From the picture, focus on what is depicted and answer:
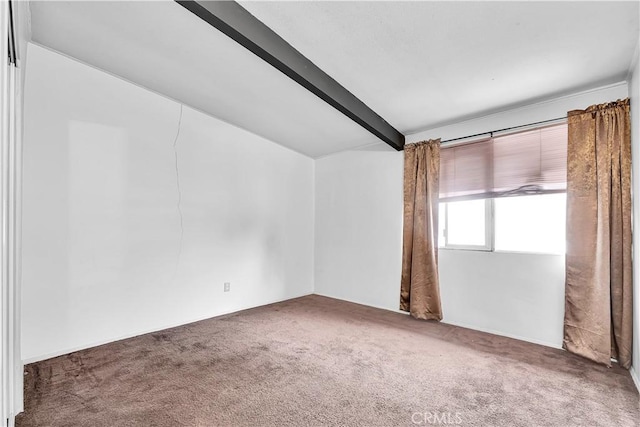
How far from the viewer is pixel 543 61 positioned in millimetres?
2219

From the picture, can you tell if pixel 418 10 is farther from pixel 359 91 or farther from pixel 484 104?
pixel 484 104

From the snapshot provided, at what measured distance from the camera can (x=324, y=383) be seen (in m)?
2.08

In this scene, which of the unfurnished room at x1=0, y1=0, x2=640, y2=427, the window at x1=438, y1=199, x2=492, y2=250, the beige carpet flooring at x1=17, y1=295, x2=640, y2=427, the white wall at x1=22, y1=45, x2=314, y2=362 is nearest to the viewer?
the beige carpet flooring at x1=17, y1=295, x2=640, y2=427

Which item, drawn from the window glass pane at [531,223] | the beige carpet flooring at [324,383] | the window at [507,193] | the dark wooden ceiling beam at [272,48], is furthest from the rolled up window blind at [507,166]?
the beige carpet flooring at [324,383]

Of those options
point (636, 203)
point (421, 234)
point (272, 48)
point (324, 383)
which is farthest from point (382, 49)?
point (324, 383)

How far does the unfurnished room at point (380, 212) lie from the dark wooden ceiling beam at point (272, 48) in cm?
2

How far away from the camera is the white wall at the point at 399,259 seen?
2.76 metres

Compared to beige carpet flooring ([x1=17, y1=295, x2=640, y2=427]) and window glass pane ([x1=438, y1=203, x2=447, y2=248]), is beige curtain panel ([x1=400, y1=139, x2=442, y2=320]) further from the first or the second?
beige carpet flooring ([x1=17, y1=295, x2=640, y2=427])

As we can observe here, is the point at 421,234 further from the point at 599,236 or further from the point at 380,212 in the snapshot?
the point at 599,236

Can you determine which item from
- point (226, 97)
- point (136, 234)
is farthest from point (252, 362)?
point (226, 97)

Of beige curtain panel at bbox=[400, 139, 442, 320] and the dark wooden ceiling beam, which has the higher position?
the dark wooden ceiling beam

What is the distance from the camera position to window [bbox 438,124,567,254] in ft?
9.10

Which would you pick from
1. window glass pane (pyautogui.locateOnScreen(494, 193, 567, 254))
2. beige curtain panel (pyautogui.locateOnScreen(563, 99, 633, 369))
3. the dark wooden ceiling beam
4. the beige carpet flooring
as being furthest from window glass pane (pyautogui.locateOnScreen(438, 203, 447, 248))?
the dark wooden ceiling beam

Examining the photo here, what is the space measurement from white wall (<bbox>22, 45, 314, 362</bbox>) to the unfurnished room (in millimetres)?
19
